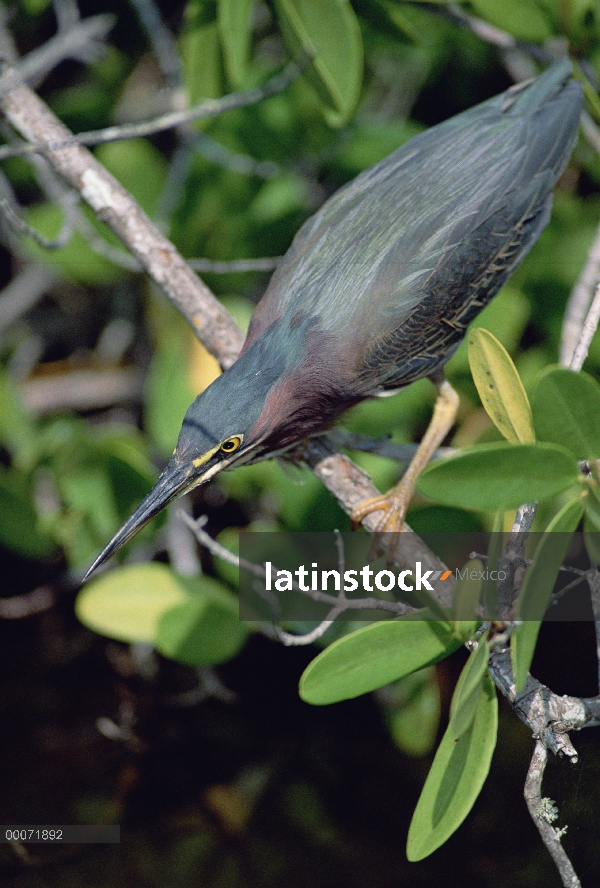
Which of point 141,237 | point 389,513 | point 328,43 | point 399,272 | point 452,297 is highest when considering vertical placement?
point 328,43

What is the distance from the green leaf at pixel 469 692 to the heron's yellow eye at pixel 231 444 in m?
0.85

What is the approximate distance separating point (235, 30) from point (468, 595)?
1.85 meters

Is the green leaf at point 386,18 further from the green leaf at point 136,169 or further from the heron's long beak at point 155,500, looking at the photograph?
the heron's long beak at point 155,500

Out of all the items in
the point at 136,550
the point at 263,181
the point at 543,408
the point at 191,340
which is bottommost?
the point at 543,408

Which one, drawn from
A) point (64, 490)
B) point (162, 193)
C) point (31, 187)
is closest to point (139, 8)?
point (162, 193)

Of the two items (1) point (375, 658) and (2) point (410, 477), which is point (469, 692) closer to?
(1) point (375, 658)

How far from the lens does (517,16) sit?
94.7 inches

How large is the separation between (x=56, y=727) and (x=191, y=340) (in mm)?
1619

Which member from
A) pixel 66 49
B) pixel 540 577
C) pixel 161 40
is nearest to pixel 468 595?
pixel 540 577

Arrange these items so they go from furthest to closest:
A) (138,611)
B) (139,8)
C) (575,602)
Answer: (139,8)
(575,602)
(138,611)

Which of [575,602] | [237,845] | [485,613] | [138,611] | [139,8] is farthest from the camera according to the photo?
[139,8]

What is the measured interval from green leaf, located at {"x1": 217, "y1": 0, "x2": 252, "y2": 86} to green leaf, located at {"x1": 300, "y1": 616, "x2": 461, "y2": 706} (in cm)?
182

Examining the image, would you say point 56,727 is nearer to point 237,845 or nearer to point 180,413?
point 237,845

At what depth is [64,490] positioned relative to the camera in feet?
8.55
